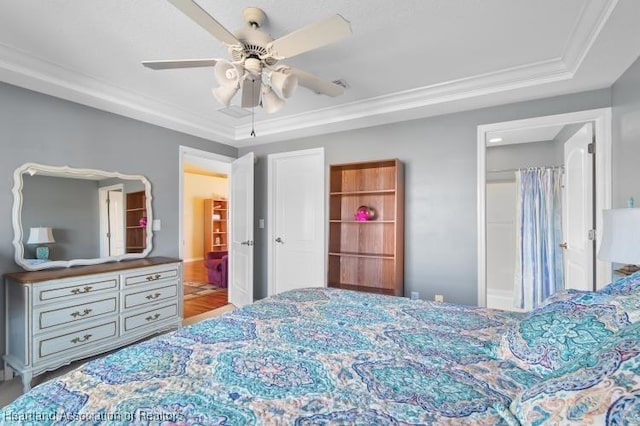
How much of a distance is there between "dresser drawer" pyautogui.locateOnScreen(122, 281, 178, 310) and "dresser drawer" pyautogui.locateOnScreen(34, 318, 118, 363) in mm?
184

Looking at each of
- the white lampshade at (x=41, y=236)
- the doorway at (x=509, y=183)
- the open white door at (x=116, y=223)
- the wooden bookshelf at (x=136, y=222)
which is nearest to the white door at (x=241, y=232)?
the wooden bookshelf at (x=136, y=222)

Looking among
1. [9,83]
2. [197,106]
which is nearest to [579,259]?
[197,106]

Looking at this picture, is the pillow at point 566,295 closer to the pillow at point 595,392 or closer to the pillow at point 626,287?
the pillow at point 626,287

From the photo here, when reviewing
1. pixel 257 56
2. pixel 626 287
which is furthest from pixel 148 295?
pixel 626 287

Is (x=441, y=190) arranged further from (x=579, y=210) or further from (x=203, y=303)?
(x=203, y=303)

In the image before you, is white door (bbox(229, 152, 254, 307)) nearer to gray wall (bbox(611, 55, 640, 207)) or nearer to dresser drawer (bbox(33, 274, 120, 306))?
dresser drawer (bbox(33, 274, 120, 306))

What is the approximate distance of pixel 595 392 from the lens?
25.7 inches

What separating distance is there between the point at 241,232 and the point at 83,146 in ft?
6.41

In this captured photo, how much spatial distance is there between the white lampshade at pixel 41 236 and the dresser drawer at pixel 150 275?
2.27 ft

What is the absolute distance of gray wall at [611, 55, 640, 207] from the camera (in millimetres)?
2084

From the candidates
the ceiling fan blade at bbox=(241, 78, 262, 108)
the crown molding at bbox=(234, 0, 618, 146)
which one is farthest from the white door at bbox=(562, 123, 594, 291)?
the ceiling fan blade at bbox=(241, 78, 262, 108)

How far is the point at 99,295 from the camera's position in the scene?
2.63m

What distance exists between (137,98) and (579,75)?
3898mm

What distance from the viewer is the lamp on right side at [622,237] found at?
149 cm
